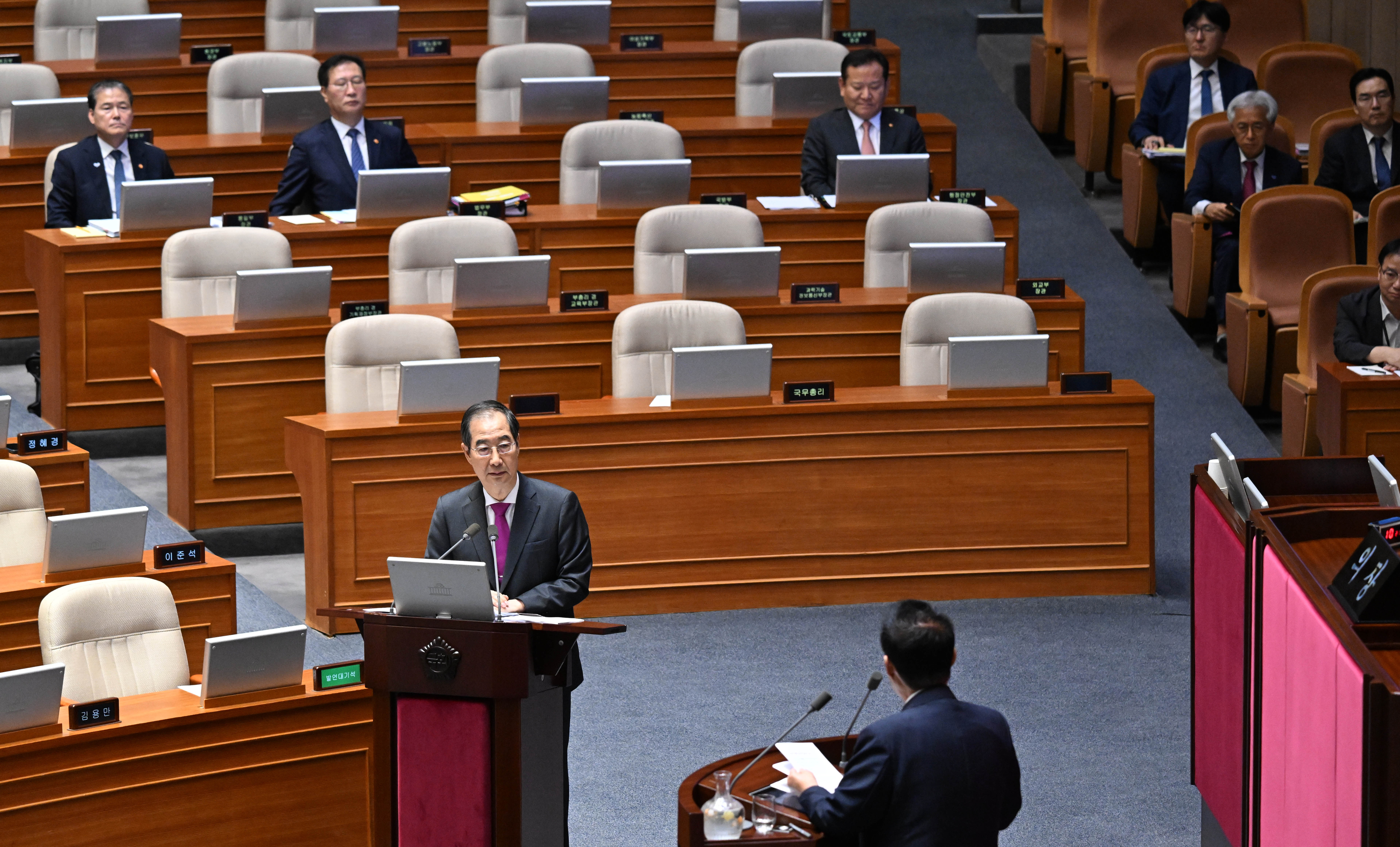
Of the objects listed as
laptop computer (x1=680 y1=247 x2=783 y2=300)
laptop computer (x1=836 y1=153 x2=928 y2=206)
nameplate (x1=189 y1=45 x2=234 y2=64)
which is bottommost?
laptop computer (x1=680 y1=247 x2=783 y2=300)

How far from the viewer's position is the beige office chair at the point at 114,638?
4547mm

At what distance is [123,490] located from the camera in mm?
6359

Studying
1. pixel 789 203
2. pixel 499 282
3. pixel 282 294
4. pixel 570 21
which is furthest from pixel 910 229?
pixel 570 21

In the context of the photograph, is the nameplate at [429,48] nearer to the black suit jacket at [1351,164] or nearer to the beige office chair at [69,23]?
the beige office chair at [69,23]

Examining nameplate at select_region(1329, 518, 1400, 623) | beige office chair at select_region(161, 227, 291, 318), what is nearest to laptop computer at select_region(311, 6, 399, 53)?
beige office chair at select_region(161, 227, 291, 318)

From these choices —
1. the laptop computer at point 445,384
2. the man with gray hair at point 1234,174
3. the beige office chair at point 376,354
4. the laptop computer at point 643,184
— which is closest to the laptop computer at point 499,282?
the beige office chair at point 376,354

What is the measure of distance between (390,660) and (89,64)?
5225 mm

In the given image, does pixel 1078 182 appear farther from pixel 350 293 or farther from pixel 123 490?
pixel 123 490

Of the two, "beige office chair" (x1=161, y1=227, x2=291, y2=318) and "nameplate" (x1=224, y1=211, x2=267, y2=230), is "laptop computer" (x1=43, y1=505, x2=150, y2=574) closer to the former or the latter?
"beige office chair" (x1=161, y1=227, x2=291, y2=318)

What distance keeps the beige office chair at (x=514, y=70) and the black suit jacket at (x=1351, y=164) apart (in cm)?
295

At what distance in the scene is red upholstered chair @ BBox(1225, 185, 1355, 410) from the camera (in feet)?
23.2

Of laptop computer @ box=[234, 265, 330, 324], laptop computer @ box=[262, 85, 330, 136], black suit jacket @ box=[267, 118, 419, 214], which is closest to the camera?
laptop computer @ box=[234, 265, 330, 324]

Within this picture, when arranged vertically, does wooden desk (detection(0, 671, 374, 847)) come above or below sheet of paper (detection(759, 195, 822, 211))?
below

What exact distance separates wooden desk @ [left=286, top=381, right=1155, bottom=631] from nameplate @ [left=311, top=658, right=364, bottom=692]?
4.31 feet
